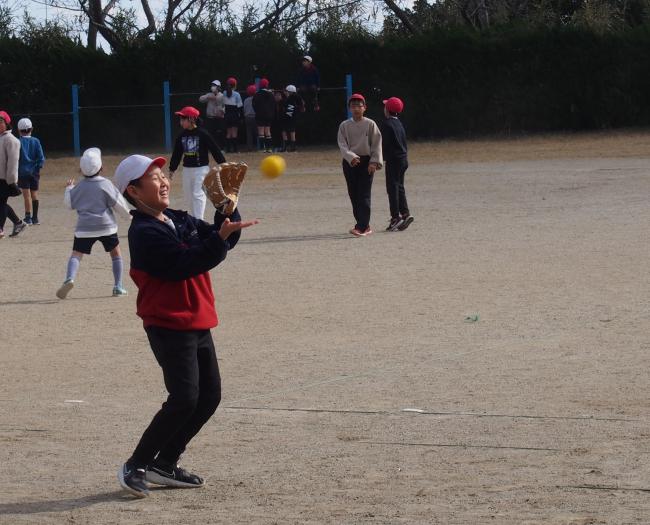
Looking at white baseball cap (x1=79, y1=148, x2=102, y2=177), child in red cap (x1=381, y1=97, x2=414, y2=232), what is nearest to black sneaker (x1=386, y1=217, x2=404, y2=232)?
child in red cap (x1=381, y1=97, x2=414, y2=232)

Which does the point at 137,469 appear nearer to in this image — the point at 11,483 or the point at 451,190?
the point at 11,483

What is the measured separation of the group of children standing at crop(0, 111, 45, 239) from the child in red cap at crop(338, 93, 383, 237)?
4.58m

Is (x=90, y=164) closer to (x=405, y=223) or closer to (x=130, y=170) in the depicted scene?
(x=405, y=223)

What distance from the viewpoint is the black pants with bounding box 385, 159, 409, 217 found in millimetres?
17297

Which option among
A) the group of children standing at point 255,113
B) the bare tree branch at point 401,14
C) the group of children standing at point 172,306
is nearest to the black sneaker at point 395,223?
the group of children standing at point 172,306

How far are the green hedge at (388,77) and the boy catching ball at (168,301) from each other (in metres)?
31.5

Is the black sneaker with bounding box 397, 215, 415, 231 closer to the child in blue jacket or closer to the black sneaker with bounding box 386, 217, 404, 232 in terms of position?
the black sneaker with bounding box 386, 217, 404, 232

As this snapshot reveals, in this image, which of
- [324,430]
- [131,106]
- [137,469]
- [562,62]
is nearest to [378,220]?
[324,430]

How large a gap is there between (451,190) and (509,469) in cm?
1742

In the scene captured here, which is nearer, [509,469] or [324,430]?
[509,469]

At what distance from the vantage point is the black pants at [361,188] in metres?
16.8

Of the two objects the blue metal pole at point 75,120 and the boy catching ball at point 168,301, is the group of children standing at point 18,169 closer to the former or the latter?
the boy catching ball at point 168,301

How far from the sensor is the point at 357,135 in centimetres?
1684

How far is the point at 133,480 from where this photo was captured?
595 cm
